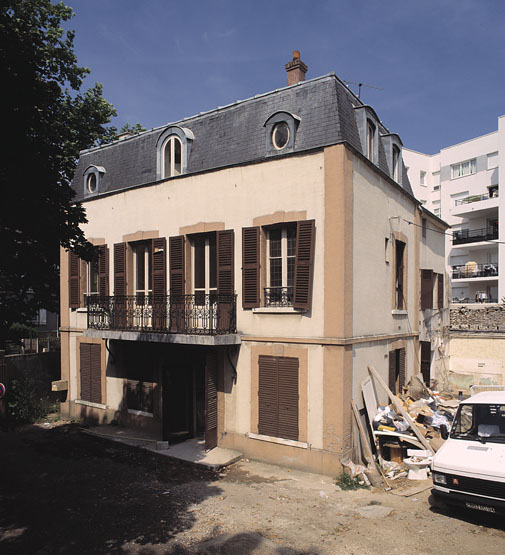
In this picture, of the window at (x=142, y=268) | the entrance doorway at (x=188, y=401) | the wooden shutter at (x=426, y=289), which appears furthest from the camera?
the wooden shutter at (x=426, y=289)

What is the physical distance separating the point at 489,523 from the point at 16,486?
30.9ft

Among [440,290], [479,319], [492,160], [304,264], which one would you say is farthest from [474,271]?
[304,264]

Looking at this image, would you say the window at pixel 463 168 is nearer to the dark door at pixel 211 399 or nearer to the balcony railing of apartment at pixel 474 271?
the balcony railing of apartment at pixel 474 271

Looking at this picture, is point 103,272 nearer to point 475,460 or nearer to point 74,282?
point 74,282

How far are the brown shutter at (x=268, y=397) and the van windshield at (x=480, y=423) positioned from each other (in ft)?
13.4

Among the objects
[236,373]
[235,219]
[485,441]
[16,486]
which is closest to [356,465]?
[485,441]

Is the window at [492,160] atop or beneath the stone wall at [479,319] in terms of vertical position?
atop

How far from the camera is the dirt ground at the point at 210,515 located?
700 centimetres

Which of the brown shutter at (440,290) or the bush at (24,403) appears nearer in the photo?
the bush at (24,403)

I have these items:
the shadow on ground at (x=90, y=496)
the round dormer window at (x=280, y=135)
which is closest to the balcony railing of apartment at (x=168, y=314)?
the shadow on ground at (x=90, y=496)

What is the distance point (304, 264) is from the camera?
10641 mm

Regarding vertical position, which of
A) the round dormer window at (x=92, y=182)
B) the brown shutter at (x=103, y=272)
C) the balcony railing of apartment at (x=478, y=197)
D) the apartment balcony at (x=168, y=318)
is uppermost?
the balcony railing of apartment at (x=478, y=197)

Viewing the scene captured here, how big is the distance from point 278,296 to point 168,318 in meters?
3.46

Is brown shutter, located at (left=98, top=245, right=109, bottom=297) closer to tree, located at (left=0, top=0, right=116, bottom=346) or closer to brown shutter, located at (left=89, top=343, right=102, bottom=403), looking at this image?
brown shutter, located at (left=89, top=343, right=102, bottom=403)
